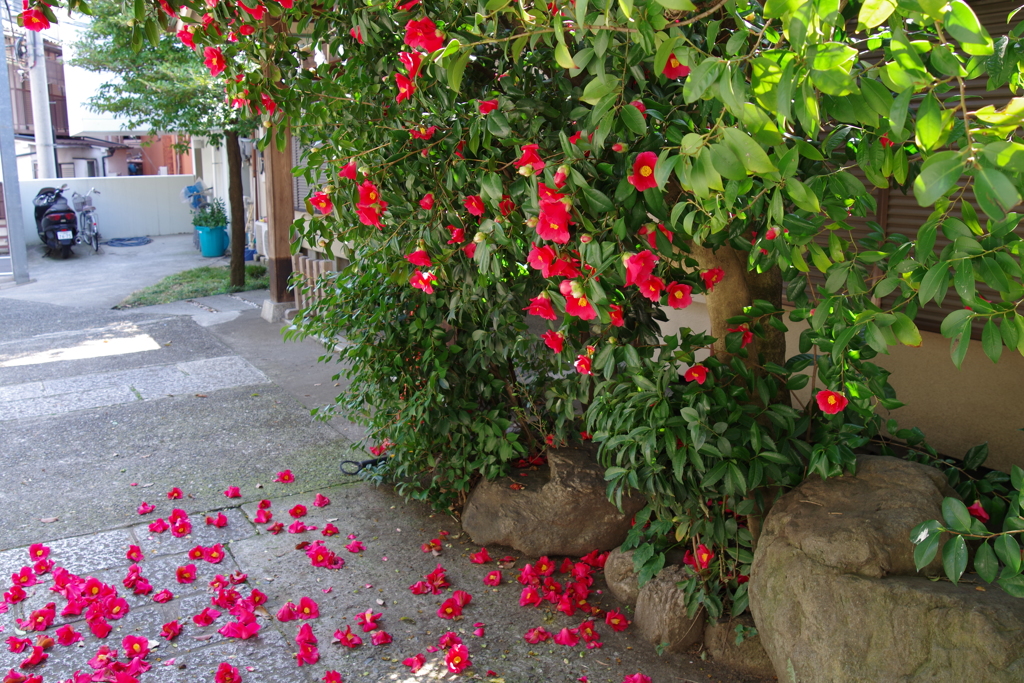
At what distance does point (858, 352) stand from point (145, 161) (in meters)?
34.9

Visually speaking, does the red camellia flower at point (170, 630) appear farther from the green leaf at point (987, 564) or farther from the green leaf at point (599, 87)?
the green leaf at point (987, 564)

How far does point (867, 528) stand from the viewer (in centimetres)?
244

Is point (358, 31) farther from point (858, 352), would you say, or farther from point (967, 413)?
point (967, 413)

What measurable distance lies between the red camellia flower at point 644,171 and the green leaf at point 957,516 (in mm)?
1088

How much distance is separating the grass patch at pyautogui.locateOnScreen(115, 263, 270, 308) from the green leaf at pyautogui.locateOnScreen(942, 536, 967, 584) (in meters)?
10.0

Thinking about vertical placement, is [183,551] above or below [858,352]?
below

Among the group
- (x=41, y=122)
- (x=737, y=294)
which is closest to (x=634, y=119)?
(x=737, y=294)

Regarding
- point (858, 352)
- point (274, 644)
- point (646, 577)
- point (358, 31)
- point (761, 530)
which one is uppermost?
point (358, 31)

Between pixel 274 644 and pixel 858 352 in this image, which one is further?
pixel 274 644

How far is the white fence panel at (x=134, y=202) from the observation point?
1928 centimetres

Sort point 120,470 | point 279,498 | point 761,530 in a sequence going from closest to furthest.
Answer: point 761,530, point 279,498, point 120,470

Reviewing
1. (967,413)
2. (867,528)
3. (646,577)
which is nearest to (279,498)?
(646,577)

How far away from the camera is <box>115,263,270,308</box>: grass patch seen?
10.5 meters

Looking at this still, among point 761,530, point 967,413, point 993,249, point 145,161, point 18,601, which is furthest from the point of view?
point 145,161
